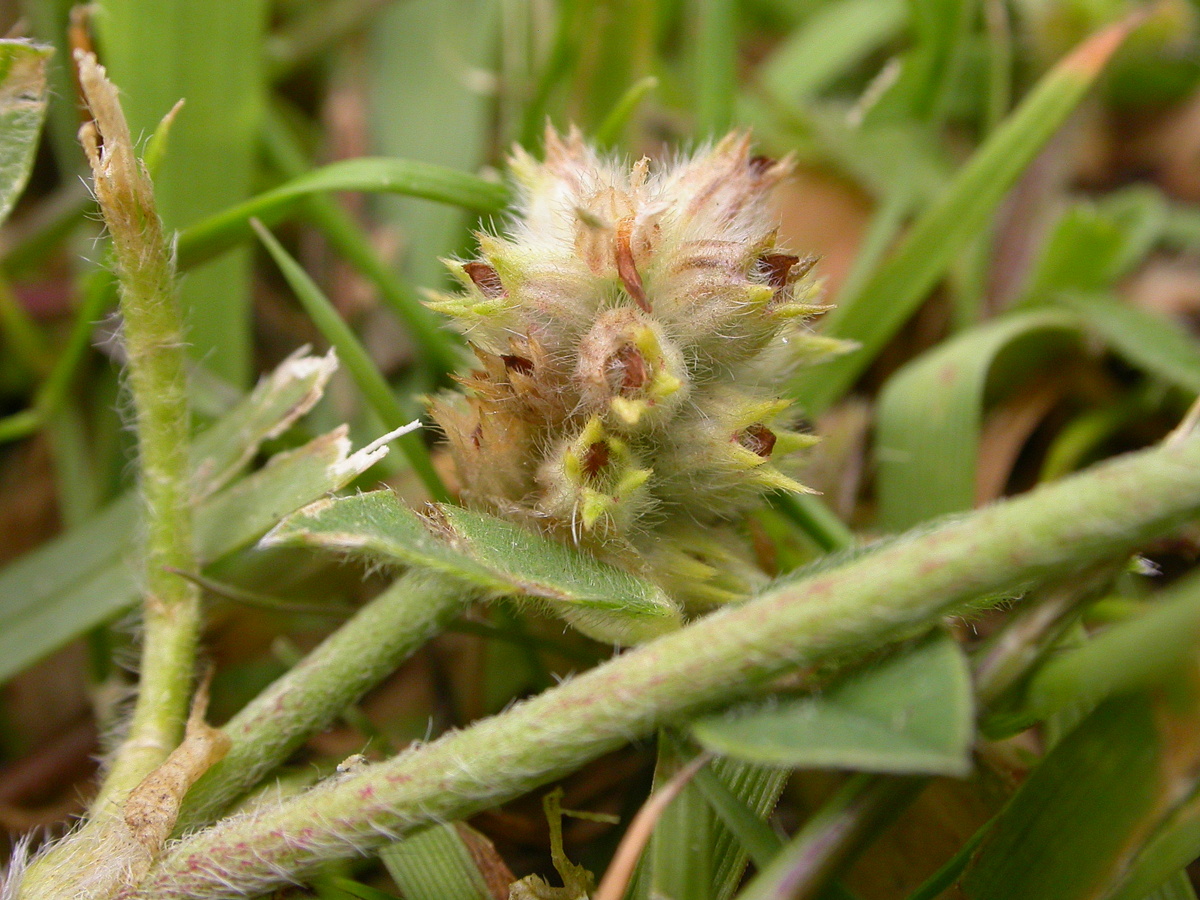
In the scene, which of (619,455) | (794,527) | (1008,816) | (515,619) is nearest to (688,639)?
(619,455)

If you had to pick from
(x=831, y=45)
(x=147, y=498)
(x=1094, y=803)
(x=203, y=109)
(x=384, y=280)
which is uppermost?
(x=203, y=109)

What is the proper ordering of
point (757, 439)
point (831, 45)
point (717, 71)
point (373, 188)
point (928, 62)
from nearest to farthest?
point (757, 439) → point (373, 188) → point (717, 71) → point (928, 62) → point (831, 45)

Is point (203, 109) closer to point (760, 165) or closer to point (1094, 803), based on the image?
point (760, 165)

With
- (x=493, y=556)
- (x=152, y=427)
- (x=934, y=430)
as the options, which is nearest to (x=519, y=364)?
(x=493, y=556)

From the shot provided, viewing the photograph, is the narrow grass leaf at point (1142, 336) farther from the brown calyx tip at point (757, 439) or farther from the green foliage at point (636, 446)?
the brown calyx tip at point (757, 439)

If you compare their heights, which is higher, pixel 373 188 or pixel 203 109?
pixel 203 109

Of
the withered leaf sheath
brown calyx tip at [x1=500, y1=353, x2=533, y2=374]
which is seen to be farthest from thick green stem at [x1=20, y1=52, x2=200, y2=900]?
brown calyx tip at [x1=500, y1=353, x2=533, y2=374]
